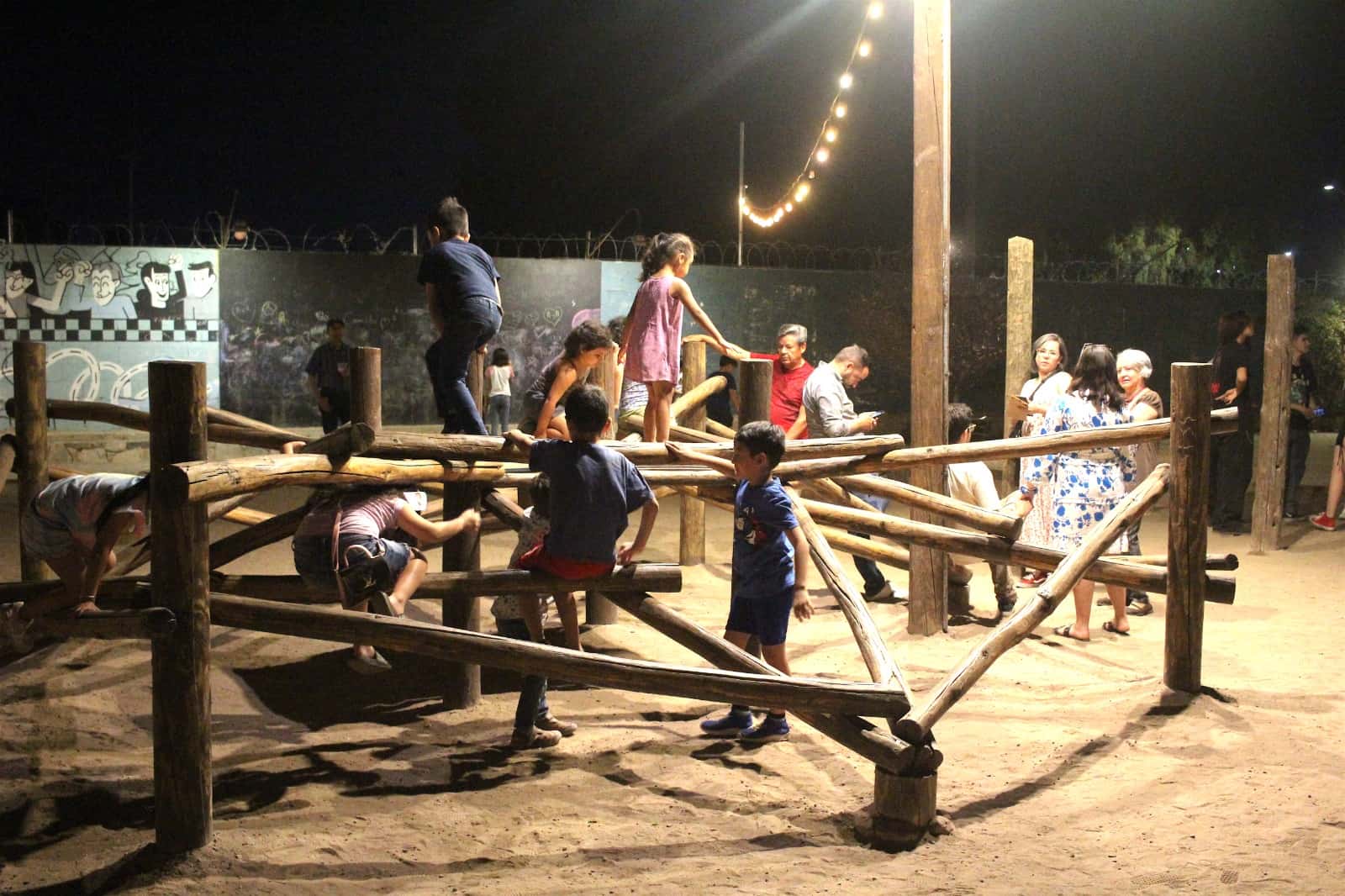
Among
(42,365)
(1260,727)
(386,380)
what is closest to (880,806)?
(1260,727)

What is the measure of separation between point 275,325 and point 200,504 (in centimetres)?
1113

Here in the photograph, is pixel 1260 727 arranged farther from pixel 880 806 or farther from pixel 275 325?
pixel 275 325

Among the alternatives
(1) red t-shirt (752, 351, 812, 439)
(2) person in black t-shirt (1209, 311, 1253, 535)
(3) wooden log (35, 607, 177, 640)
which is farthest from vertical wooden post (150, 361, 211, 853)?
(2) person in black t-shirt (1209, 311, 1253, 535)

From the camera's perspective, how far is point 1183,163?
102 ft

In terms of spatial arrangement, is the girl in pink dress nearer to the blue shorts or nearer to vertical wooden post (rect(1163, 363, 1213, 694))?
the blue shorts

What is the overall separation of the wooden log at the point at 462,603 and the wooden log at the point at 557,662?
3.88 ft

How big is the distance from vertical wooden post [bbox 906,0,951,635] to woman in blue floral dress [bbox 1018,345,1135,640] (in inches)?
26.2

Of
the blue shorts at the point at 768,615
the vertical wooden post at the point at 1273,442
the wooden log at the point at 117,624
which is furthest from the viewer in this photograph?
the vertical wooden post at the point at 1273,442

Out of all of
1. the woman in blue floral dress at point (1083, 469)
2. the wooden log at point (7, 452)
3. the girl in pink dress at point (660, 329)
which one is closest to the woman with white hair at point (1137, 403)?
the woman in blue floral dress at point (1083, 469)

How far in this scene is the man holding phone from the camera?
314 inches

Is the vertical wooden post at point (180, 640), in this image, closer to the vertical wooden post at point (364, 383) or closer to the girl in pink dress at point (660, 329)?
the vertical wooden post at point (364, 383)

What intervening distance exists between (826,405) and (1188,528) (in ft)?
8.16

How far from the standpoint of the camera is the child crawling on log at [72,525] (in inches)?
191

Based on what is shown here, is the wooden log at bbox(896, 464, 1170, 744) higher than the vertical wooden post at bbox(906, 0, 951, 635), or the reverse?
the vertical wooden post at bbox(906, 0, 951, 635)
